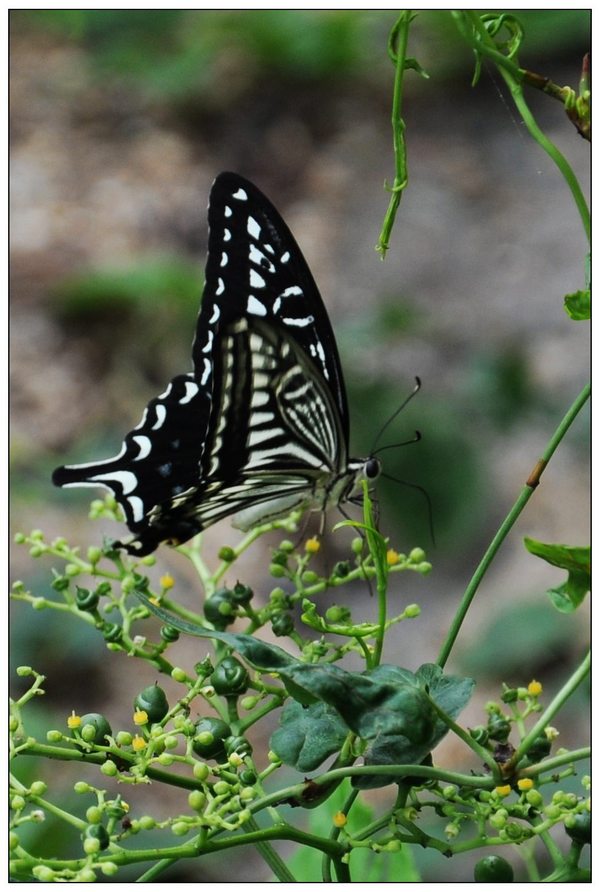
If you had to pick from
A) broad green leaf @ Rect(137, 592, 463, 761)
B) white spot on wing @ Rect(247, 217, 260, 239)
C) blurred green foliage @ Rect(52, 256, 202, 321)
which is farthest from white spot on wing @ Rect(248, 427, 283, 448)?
blurred green foliage @ Rect(52, 256, 202, 321)

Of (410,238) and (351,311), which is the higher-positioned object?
(410,238)

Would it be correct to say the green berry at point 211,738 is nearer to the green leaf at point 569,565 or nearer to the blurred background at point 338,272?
the green leaf at point 569,565

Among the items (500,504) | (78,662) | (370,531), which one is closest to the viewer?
(370,531)

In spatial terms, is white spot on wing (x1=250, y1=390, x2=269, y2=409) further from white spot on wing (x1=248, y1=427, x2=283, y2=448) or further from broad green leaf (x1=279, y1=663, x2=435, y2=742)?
broad green leaf (x1=279, y1=663, x2=435, y2=742)

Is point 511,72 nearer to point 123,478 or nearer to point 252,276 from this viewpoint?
point 252,276

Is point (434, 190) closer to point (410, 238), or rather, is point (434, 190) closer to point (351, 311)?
point (410, 238)

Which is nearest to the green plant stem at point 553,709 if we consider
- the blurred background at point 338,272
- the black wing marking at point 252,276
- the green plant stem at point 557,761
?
the green plant stem at point 557,761

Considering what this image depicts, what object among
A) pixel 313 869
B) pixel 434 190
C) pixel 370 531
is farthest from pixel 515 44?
pixel 434 190
